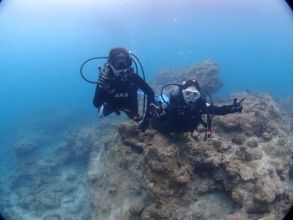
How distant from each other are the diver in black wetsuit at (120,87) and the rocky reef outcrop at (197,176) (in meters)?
0.48

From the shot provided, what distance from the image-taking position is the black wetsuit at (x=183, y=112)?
6805 mm

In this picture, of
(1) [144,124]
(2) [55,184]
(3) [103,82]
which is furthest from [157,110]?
(2) [55,184]

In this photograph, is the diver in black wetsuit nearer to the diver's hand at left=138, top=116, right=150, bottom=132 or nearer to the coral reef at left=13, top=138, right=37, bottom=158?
the diver's hand at left=138, top=116, right=150, bottom=132

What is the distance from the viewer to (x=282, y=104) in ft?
65.2

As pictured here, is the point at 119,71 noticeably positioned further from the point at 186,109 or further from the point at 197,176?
the point at 197,176

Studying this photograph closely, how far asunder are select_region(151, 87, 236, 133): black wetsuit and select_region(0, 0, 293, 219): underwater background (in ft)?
132

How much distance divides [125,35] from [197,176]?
9096cm

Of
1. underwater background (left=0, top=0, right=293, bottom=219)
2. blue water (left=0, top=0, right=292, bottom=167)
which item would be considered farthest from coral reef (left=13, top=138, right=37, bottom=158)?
blue water (left=0, top=0, right=292, bottom=167)

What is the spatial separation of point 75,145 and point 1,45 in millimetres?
155923

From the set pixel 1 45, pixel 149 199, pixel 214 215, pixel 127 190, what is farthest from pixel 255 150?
pixel 1 45

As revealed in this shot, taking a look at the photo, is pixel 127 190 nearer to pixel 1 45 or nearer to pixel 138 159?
pixel 138 159

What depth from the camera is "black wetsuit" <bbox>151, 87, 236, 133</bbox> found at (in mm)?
6805

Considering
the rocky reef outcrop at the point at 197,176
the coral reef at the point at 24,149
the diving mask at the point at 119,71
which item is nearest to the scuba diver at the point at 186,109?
the rocky reef outcrop at the point at 197,176

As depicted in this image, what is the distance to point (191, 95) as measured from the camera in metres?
6.58
